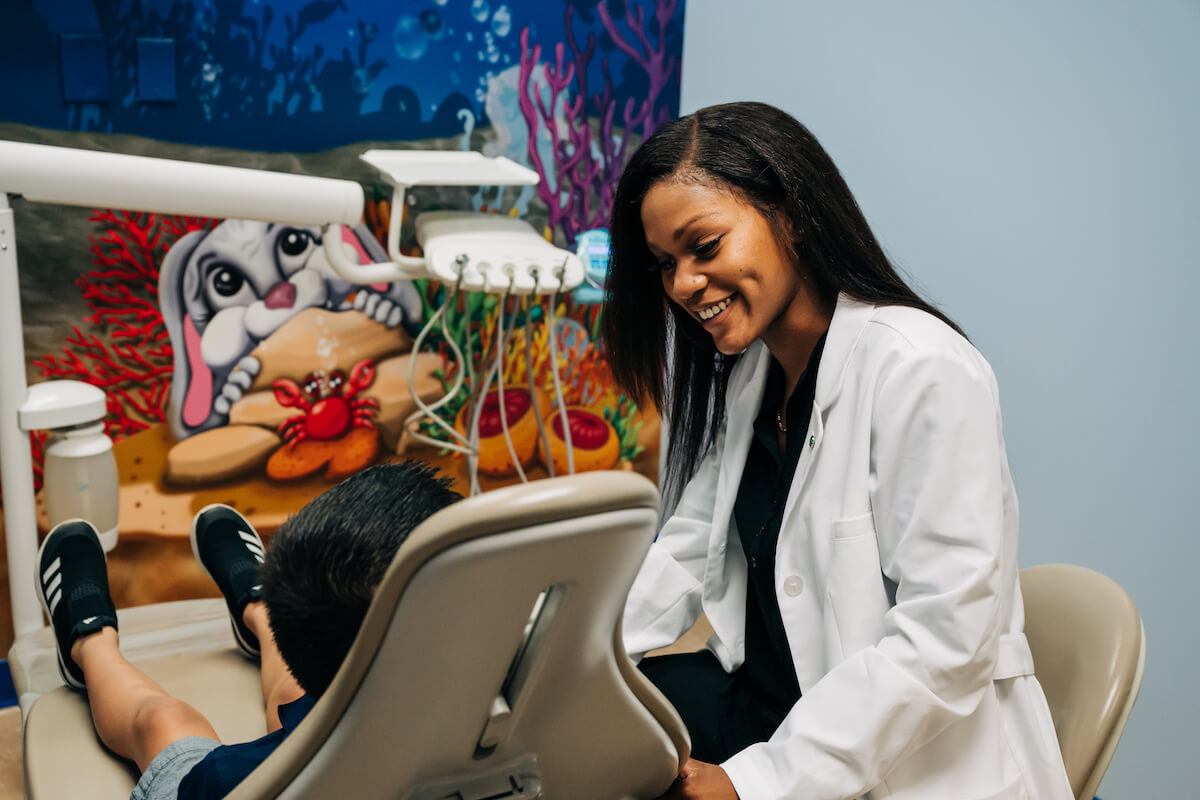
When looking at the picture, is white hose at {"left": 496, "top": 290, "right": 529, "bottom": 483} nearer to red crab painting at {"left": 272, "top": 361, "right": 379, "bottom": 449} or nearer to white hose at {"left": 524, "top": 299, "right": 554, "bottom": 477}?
white hose at {"left": 524, "top": 299, "right": 554, "bottom": 477}

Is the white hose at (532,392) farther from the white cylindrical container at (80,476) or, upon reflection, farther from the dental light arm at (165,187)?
the white cylindrical container at (80,476)

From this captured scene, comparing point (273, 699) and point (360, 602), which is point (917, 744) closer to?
point (360, 602)

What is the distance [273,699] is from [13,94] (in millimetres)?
1334

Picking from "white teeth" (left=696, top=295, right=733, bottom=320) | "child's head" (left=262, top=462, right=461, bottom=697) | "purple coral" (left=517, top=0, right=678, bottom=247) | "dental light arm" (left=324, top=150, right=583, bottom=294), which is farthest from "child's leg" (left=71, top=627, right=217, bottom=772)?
"purple coral" (left=517, top=0, right=678, bottom=247)

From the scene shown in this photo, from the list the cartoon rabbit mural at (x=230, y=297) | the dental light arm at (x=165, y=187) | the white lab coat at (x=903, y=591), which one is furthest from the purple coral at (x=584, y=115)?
the white lab coat at (x=903, y=591)

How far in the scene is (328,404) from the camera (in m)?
2.19

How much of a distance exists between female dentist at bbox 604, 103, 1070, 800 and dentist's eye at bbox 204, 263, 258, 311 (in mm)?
1142

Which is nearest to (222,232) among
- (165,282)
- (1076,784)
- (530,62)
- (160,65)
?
(165,282)

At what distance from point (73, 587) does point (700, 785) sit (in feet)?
3.50

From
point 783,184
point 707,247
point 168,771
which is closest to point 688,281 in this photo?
point 707,247

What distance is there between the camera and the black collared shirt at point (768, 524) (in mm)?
1056

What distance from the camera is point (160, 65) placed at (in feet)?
6.07

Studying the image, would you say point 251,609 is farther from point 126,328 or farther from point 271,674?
point 126,328

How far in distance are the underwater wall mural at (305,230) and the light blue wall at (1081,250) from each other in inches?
32.6
